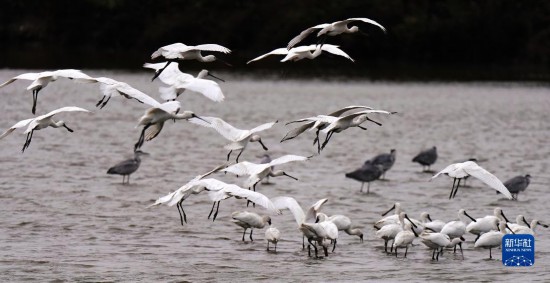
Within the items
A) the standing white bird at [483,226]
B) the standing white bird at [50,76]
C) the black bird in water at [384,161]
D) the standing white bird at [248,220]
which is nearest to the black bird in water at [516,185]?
the black bird in water at [384,161]

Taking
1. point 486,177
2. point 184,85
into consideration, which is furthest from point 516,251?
point 184,85

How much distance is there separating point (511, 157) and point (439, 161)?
2089mm

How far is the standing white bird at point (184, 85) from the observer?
15141 millimetres

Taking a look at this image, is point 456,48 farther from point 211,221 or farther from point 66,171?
point 211,221

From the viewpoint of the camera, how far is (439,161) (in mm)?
31406

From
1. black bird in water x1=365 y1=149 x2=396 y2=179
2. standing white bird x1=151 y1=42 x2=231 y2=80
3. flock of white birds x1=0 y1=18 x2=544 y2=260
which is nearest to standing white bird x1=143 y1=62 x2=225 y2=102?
flock of white birds x1=0 y1=18 x2=544 y2=260

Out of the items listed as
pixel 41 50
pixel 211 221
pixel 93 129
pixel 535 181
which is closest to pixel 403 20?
pixel 41 50

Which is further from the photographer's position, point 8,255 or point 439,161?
point 439,161

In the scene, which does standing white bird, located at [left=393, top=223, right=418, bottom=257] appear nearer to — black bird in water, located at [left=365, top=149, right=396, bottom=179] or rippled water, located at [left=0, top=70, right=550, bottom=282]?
rippled water, located at [left=0, top=70, right=550, bottom=282]

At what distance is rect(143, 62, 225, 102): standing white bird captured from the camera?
49.7 ft

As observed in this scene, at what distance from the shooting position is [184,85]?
16.1m

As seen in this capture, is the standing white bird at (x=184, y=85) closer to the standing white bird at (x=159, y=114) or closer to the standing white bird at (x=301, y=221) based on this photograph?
the standing white bird at (x=159, y=114)

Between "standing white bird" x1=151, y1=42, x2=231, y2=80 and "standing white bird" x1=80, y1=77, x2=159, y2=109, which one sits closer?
"standing white bird" x1=80, y1=77, x2=159, y2=109

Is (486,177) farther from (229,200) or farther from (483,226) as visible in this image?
(229,200)
